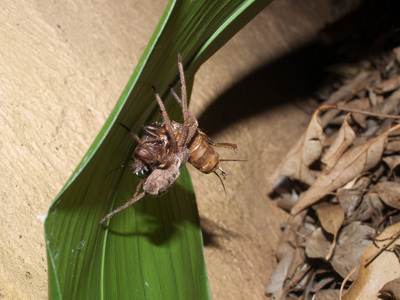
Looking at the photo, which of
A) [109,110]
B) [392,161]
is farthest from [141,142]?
[392,161]

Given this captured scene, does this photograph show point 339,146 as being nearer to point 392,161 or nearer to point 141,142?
point 392,161

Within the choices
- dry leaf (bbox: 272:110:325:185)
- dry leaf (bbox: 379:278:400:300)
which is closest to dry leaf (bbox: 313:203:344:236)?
dry leaf (bbox: 272:110:325:185)

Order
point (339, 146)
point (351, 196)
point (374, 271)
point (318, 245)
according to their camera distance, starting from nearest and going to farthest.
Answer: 1. point (374, 271)
2. point (318, 245)
3. point (351, 196)
4. point (339, 146)

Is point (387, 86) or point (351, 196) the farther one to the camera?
point (387, 86)

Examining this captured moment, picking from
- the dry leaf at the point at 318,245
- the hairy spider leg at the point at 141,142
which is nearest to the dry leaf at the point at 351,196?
the dry leaf at the point at 318,245

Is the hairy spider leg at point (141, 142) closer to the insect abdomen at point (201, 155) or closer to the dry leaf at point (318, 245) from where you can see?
the insect abdomen at point (201, 155)

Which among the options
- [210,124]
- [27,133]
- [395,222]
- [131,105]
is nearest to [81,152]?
[27,133]

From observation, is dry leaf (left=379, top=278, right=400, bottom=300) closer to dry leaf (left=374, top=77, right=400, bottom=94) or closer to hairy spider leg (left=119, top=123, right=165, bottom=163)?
hairy spider leg (left=119, top=123, right=165, bottom=163)

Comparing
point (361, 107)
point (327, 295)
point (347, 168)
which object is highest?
point (361, 107)
